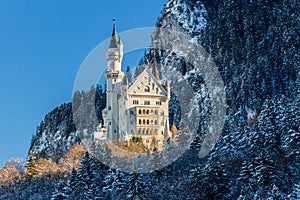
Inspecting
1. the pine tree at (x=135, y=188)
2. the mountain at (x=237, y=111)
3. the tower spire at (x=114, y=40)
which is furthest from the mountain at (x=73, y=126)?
the pine tree at (x=135, y=188)

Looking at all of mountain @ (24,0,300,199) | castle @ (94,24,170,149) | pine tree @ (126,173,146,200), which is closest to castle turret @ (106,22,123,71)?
castle @ (94,24,170,149)

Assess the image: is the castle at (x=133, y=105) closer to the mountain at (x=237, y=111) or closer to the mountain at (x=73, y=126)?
the mountain at (x=237, y=111)

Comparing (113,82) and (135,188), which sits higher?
(113,82)

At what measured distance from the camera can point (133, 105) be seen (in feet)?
390

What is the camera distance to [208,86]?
539 ft

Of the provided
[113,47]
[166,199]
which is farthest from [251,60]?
[166,199]

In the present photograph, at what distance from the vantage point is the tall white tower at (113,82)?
401 feet

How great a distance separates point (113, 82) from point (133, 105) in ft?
28.9

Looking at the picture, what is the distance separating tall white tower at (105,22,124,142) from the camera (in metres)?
122

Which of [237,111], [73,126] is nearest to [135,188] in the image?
[237,111]

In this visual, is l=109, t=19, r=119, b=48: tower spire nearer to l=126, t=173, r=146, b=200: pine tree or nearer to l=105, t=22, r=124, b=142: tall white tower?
l=105, t=22, r=124, b=142: tall white tower

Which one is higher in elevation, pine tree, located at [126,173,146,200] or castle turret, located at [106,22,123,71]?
castle turret, located at [106,22,123,71]

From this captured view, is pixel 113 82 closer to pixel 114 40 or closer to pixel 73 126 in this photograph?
pixel 114 40

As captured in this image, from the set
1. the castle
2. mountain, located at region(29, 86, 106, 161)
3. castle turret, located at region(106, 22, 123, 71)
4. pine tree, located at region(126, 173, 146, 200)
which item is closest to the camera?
pine tree, located at region(126, 173, 146, 200)
